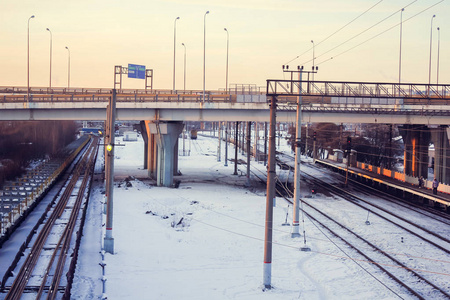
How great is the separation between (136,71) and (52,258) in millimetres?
41364

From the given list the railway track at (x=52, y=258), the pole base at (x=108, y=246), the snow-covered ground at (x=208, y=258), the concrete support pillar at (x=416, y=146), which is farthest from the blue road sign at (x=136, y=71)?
the pole base at (x=108, y=246)

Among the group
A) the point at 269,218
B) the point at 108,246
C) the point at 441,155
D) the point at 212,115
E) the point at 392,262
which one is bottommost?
the point at 392,262

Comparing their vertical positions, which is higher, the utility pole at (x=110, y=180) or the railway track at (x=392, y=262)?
the utility pole at (x=110, y=180)

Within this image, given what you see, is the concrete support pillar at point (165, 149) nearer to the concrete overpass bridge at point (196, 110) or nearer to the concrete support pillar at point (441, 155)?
the concrete overpass bridge at point (196, 110)

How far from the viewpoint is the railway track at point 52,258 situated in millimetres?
13883

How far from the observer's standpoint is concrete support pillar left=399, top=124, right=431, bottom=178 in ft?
143

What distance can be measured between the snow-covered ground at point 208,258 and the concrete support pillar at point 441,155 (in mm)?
12953

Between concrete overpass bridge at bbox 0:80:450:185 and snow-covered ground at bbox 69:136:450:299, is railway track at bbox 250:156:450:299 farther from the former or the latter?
concrete overpass bridge at bbox 0:80:450:185

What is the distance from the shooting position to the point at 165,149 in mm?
39625

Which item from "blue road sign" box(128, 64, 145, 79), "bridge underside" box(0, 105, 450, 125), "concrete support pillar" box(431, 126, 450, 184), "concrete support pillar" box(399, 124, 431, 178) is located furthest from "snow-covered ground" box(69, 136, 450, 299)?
"blue road sign" box(128, 64, 145, 79)

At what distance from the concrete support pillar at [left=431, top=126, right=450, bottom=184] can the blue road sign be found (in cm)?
3068

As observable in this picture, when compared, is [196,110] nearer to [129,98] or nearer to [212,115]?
[212,115]

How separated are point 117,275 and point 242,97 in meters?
24.4

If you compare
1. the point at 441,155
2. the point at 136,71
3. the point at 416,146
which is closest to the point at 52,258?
the point at 441,155
